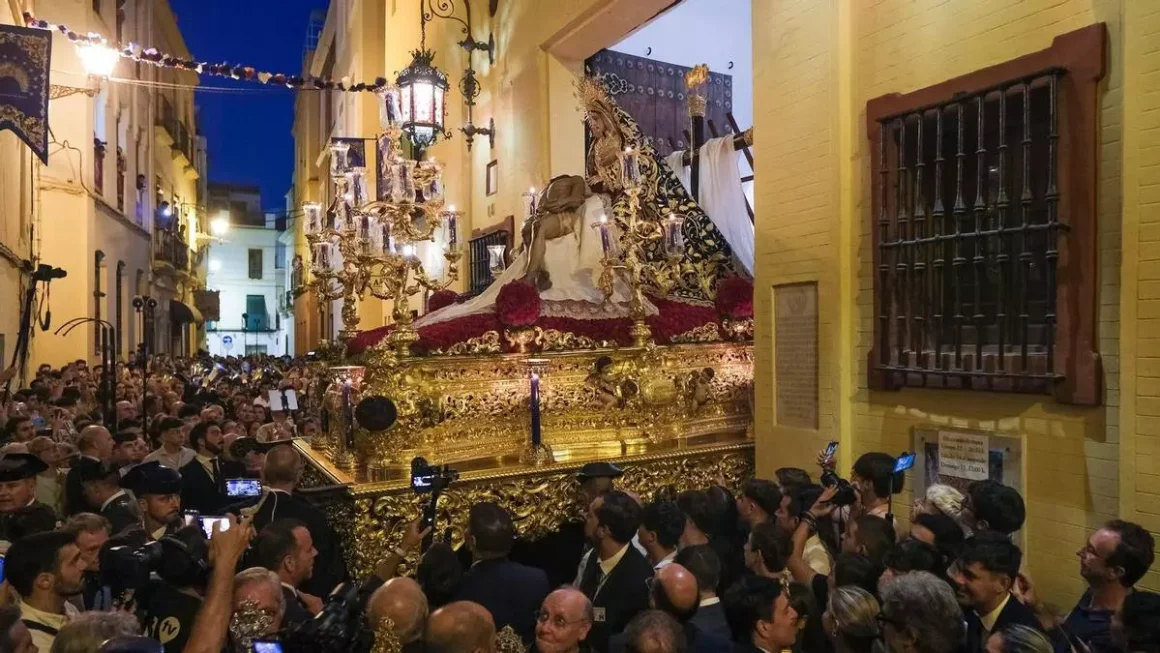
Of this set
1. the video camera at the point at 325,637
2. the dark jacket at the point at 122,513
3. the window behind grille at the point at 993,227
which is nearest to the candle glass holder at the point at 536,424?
the window behind grille at the point at 993,227

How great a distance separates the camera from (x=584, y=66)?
1059 centimetres

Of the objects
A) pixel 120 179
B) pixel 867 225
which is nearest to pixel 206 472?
pixel 867 225

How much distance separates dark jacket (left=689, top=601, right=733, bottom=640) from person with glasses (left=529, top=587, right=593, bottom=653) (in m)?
0.45

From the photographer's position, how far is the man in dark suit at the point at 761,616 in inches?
106

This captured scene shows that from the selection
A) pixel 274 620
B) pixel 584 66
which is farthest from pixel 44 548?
pixel 584 66

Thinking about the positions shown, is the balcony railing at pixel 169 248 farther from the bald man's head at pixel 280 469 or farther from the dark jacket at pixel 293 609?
the dark jacket at pixel 293 609

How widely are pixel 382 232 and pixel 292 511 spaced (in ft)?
7.93

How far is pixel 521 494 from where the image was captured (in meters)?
5.71

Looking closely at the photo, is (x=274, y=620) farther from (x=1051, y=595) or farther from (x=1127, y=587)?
(x=1051, y=595)

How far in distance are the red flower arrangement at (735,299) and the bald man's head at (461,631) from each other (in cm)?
522

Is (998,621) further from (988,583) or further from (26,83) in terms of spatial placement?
(26,83)

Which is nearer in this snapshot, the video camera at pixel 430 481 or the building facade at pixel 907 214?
the building facade at pixel 907 214

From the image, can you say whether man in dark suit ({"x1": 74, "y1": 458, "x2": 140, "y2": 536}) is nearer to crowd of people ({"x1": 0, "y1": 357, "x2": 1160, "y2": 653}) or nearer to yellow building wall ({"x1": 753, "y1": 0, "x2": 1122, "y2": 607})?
A: crowd of people ({"x1": 0, "y1": 357, "x2": 1160, "y2": 653})

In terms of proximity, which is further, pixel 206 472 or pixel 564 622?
pixel 206 472
